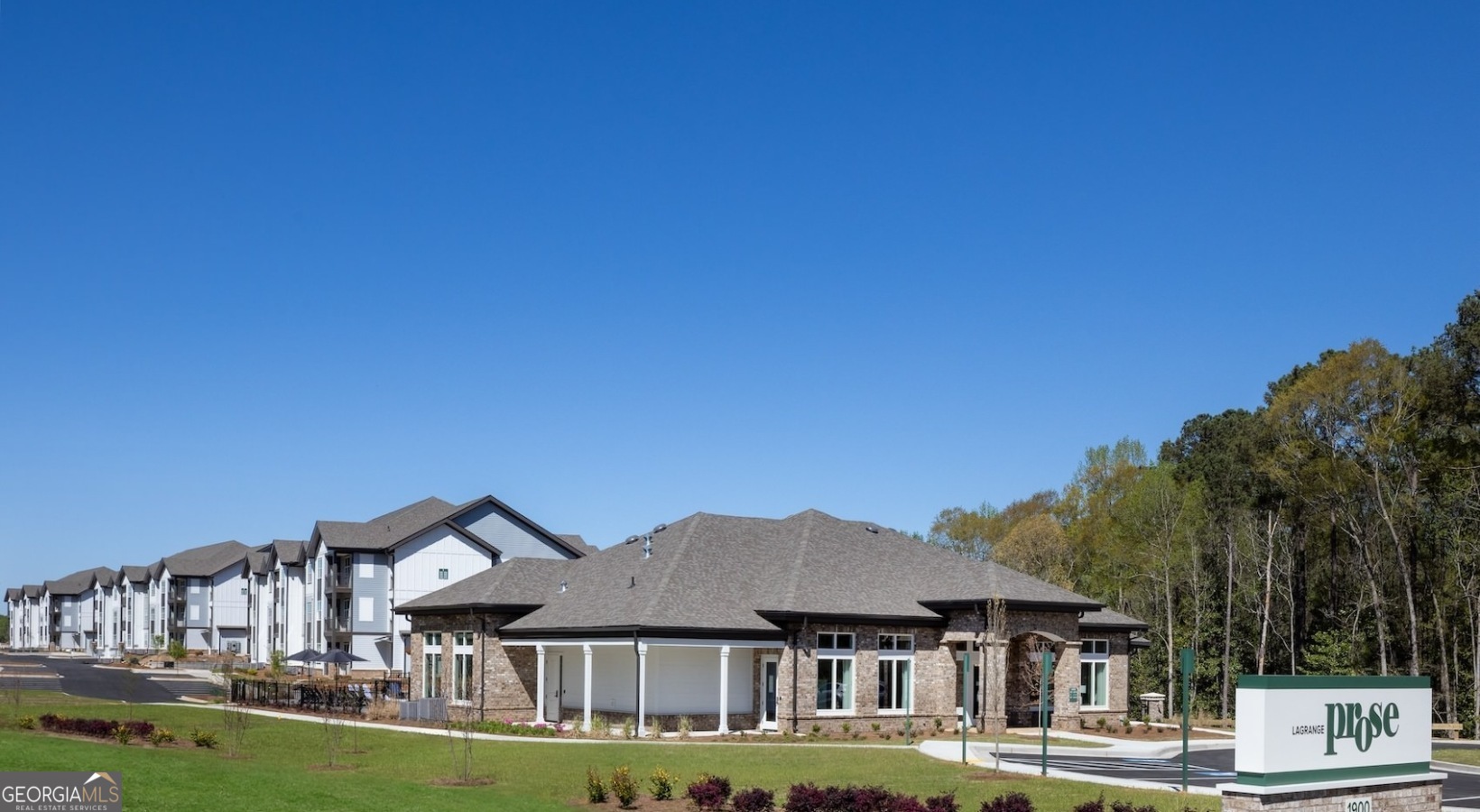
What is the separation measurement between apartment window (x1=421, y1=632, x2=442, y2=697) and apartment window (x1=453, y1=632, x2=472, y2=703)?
3.07 ft

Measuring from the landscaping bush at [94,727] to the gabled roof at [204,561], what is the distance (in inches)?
2982

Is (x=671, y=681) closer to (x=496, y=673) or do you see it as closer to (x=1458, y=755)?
(x=496, y=673)

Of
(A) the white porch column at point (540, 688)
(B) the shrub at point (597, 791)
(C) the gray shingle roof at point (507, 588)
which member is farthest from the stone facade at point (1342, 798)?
(C) the gray shingle roof at point (507, 588)

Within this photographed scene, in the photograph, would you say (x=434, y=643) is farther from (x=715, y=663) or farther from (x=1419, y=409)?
(x=1419, y=409)

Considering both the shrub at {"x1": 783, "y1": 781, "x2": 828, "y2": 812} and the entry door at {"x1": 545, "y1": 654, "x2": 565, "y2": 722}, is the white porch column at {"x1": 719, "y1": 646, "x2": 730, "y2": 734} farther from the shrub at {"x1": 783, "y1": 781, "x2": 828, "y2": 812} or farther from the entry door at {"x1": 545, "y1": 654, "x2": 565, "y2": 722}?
the shrub at {"x1": 783, "y1": 781, "x2": 828, "y2": 812}

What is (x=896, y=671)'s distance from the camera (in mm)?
39688

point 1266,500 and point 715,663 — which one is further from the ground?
point 1266,500

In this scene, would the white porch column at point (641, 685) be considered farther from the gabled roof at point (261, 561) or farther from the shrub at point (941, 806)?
the gabled roof at point (261, 561)

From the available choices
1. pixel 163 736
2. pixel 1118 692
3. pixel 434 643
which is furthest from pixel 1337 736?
pixel 434 643

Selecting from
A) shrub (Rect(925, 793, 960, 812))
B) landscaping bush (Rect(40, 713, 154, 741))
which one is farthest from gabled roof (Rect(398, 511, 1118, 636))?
shrub (Rect(925, 793, 960, 812))

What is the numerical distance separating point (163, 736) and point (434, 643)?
16.3 metres

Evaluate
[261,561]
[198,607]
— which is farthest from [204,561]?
[261,561]

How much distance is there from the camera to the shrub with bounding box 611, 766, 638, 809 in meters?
19.7

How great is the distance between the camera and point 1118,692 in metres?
42.8
